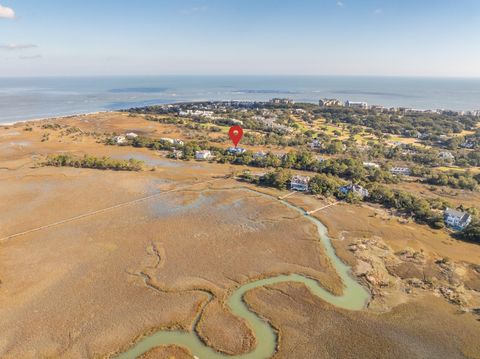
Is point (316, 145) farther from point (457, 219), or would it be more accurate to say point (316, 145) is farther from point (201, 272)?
point (201, 272)

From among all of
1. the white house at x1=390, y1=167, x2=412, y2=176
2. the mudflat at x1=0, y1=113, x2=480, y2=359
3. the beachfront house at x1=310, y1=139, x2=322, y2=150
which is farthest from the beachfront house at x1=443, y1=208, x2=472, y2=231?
the beachfront house at x1=310, y1=139, x2=322, y2=150

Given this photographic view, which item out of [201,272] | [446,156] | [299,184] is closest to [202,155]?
[299,184]

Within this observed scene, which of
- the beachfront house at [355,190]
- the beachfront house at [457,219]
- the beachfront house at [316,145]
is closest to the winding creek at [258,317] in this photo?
the beachfront house at [355,190]

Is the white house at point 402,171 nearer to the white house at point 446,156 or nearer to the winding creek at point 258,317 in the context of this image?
the white house at point 446,156

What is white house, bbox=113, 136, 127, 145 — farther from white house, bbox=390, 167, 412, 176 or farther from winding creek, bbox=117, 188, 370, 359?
winding creek, bbox=117, 188, 370, 359

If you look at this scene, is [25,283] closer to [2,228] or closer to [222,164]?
[2,228]

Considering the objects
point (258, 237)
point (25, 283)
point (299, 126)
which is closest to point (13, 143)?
point (25, 283)
